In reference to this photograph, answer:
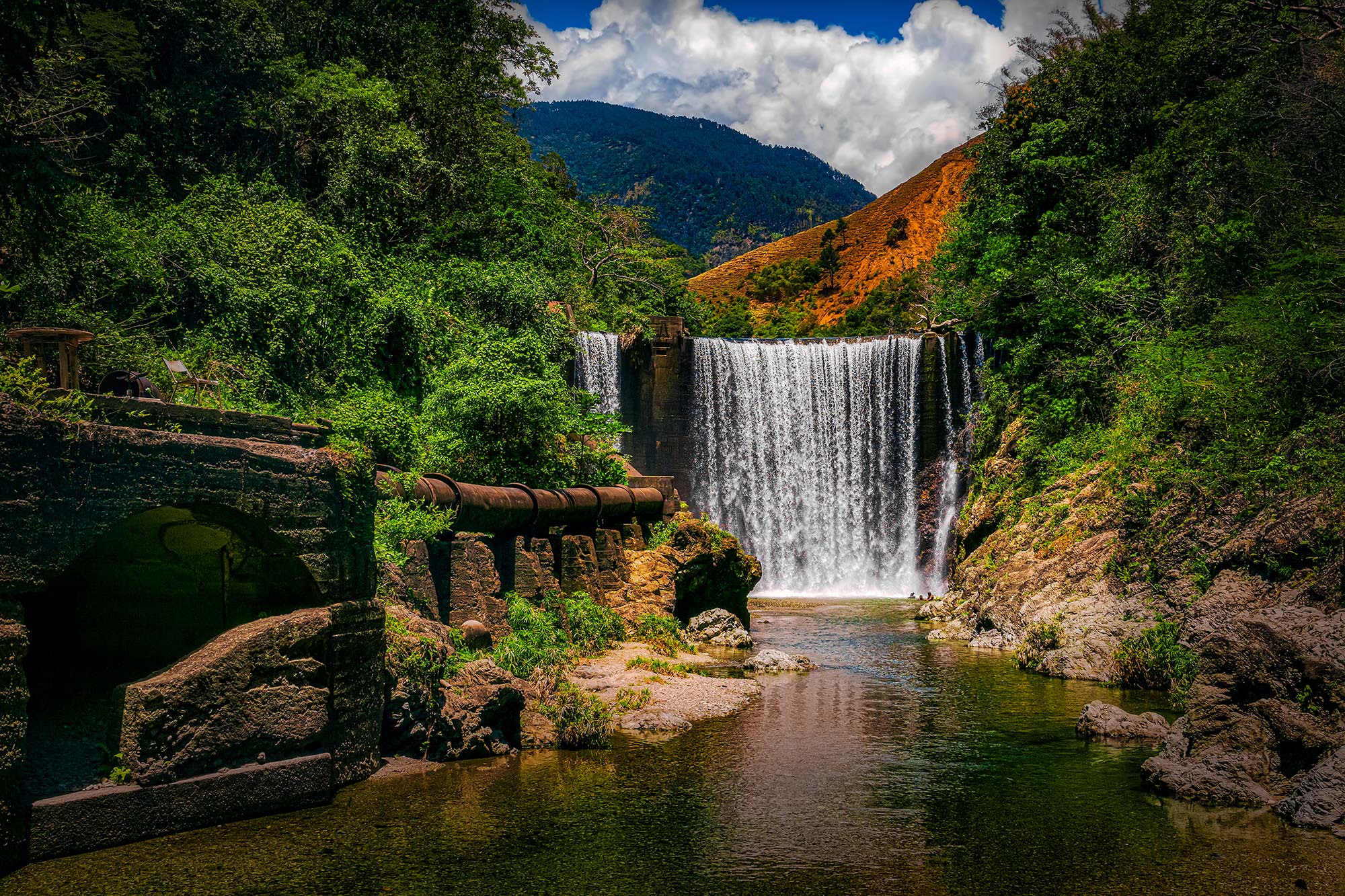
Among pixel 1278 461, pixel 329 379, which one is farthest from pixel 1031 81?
pixel 329 379

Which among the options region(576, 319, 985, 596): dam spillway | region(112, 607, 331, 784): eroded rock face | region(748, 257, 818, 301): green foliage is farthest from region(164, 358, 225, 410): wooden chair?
region(748, 257, 818, 301): green foliage

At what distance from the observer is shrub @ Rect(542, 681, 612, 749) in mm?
10234

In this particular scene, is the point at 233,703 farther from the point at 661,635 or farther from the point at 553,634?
the point at 661,635

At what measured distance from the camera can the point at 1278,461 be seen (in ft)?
43.0

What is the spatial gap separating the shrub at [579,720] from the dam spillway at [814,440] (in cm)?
1809

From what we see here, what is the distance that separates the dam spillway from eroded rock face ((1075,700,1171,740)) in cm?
1737

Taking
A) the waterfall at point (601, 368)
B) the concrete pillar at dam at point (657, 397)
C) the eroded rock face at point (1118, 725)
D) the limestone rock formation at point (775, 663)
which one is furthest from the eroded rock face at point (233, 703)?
the concrete pillar at dam at point (657, 397)

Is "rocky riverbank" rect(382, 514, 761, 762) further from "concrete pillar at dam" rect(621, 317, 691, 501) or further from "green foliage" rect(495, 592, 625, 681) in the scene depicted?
"concrete pillar at dam" rect(621, 317, 691, 501)

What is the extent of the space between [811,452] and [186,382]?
19.3 m

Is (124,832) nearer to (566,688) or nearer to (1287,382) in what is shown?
(566,688)

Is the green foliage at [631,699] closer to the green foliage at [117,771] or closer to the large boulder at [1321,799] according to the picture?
the green foliage at [117,771]

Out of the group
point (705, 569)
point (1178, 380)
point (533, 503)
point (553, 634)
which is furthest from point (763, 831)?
point (1178, 380)

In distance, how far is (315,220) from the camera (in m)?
20.5

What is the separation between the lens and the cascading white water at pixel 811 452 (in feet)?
95.9
